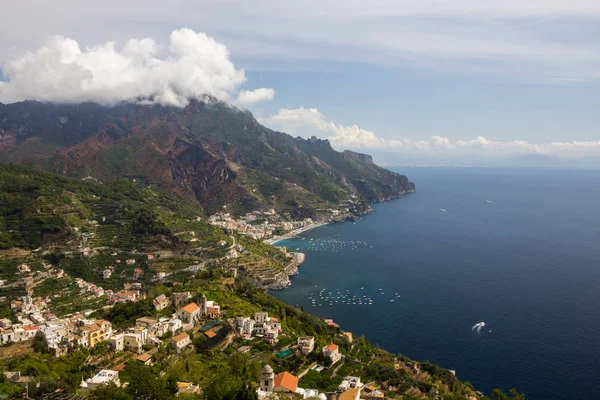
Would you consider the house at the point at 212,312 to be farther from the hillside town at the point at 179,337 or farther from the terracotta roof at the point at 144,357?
the terracotta roof at the point at 144,357

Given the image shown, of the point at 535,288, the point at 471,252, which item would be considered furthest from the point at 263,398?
the point at 471,252

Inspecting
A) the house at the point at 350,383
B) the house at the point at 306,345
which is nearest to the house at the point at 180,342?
the house at the point at 306,345

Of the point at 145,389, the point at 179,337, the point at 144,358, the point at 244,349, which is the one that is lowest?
the point at 244,349

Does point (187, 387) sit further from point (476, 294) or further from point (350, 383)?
point (476, 294)

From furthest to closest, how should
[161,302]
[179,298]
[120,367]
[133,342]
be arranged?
1. [179,298]
2. [161,302]
3. [133,342]
4. [120,367]

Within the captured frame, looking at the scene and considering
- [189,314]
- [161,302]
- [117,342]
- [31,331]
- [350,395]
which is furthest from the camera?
[161,302]

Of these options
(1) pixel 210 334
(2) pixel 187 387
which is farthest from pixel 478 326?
(2) pixel 187 387
